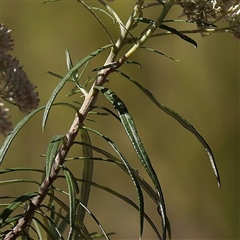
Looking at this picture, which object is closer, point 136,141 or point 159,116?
point 136,141

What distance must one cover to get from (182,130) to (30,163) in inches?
25.7

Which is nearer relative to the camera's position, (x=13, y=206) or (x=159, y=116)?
(x=13, y=206)

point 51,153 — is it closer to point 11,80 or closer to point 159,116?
point 11,80

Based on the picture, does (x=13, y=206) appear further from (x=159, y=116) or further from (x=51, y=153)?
(x=159, y=116)

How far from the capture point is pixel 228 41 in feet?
5.96

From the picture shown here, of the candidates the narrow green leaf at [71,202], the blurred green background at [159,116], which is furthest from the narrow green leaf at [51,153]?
the blurred green background at [159,116]

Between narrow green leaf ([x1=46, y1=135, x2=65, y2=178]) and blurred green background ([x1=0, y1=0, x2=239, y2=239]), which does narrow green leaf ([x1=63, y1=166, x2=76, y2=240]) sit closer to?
narrow green leaf ([x1=46, y1=135, x2=65, y2=178])

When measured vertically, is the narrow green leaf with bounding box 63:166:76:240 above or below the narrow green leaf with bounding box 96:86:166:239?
below

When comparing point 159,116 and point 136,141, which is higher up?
point 159,116

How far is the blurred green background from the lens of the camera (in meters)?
1.72

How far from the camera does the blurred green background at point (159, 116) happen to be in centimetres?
172

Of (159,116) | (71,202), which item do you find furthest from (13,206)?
(159,116)

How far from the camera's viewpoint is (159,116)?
1.81 m

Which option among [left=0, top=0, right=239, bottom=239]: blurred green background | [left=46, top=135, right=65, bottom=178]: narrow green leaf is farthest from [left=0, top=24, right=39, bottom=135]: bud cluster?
[left=0, top=0, right=239, bottom=239]: blurred green background
